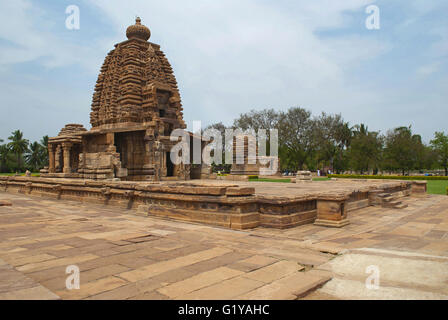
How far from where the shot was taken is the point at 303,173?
21.9 m

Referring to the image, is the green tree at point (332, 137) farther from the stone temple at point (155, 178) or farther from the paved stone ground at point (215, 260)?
the paved stone ground at point (215, 260)

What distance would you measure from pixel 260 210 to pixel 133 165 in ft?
40.7

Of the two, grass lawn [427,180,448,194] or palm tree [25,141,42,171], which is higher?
palm tree [25,141,42,171]

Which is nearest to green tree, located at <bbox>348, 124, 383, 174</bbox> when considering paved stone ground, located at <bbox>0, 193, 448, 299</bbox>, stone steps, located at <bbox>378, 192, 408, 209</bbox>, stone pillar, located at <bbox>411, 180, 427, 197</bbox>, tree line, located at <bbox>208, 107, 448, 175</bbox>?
tree line, located at <bbox>208, 107, 448, 175</bbox>

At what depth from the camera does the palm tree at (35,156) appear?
59.7m

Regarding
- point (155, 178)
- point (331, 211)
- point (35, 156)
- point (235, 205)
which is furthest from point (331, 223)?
point (35, 156)

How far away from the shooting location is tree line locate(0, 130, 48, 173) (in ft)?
189

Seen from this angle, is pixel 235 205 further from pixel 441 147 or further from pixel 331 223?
pixel 441 147

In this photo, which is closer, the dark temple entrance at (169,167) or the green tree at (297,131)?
the dark temple entrance at (169,167)

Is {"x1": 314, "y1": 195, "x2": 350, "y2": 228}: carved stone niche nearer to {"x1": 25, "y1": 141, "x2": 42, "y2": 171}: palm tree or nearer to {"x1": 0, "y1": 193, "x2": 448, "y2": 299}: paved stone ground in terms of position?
{"x1": 0, "y1": 193, "x2": 448, "y2": 299}: paved stone ground

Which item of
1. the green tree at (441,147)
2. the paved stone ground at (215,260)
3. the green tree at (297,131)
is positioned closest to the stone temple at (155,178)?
the paved stone ground at (215,260)

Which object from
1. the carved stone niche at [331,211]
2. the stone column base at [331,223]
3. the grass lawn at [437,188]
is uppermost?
the carved stone niche at [331,211]

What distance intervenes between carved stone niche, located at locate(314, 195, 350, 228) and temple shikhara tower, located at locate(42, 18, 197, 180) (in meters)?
11.4
